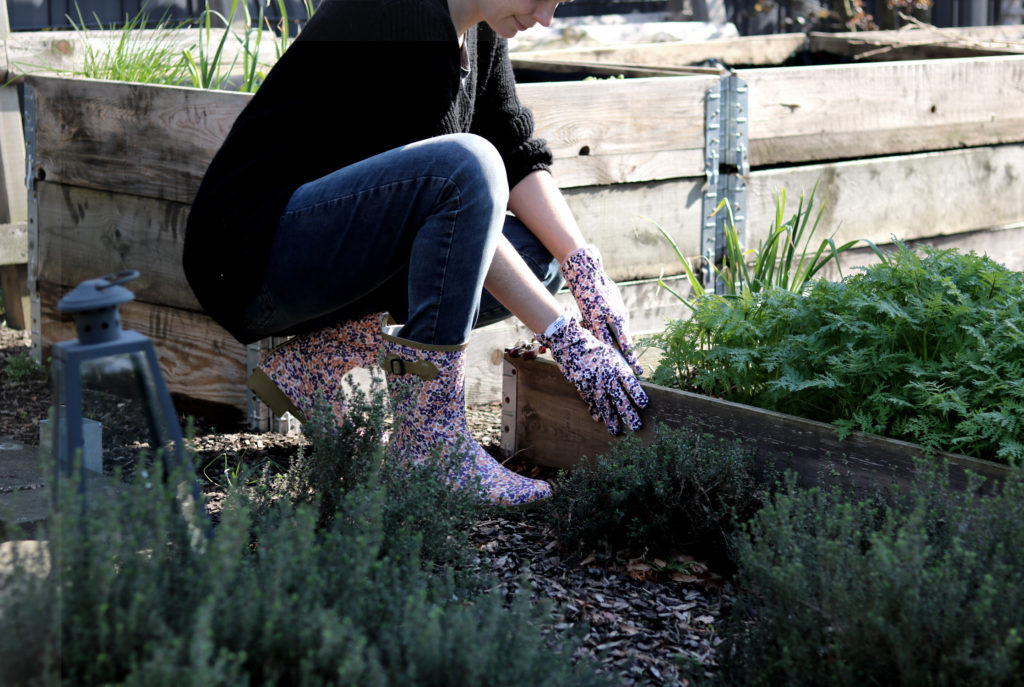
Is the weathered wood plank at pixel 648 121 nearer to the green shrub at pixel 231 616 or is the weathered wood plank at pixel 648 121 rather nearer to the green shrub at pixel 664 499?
the green shrub at pixel 664 499

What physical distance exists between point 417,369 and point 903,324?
3.23 ft

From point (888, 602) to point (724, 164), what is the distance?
7.89 feet

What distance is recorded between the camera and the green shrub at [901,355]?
2.02 m

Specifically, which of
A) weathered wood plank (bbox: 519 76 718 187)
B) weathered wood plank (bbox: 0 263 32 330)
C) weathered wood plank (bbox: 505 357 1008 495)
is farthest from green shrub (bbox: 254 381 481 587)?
weathered wood plank (bbox: 0 263 32 330)

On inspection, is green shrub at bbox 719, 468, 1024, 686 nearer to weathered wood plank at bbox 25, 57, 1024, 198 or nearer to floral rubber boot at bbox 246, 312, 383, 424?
floral rubber boot at bbox 246, 312, 383, 424

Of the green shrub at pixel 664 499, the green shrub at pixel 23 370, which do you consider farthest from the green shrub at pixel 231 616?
the green shrub at pixel 23 370

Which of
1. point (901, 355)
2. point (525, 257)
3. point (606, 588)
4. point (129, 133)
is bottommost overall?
point (606, 588)

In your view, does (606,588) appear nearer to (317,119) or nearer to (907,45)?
(317,119)

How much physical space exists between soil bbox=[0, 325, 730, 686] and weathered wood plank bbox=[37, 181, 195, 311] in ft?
2.07

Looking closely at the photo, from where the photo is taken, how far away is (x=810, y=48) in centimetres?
566

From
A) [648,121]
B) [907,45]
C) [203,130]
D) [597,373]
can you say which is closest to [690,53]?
[907,45]

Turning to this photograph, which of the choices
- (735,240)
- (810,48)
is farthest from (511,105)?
(810,48)

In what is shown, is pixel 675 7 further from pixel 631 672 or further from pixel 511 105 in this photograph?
pixel 631 672

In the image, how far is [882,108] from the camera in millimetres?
3938
